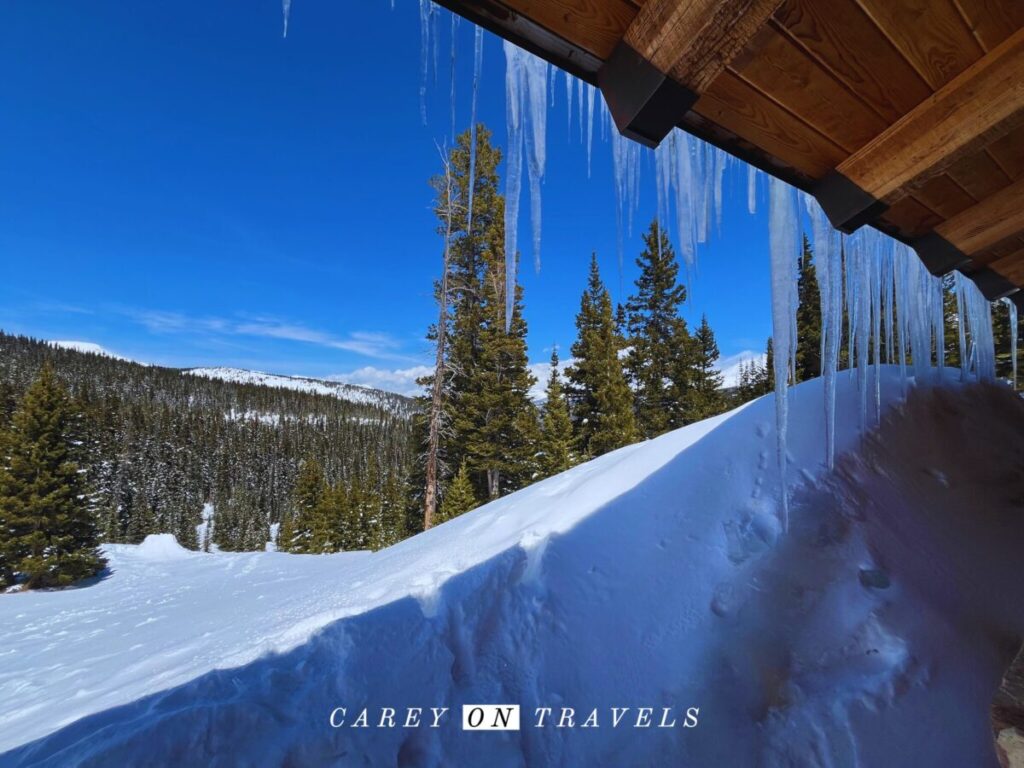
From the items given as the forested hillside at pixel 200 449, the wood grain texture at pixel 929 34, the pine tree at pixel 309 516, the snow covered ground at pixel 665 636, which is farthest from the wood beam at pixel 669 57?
the pine tree at pixel 309 516

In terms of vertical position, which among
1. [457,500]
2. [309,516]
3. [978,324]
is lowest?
[309,516]

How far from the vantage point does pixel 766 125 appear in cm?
174

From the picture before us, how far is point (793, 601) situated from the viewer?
9.16 feet

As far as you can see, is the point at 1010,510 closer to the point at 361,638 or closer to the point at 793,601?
the point at 793,601

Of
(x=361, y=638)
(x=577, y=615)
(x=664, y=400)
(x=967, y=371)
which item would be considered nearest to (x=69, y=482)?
(x=361, y=638)

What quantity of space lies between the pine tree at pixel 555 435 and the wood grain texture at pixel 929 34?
1557 centimetres

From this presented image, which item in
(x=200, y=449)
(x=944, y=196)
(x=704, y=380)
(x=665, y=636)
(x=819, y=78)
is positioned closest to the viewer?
(x=819, y=78)

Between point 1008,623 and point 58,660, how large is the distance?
863 centimetres

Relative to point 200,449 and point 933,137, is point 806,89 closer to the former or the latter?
point 933,137

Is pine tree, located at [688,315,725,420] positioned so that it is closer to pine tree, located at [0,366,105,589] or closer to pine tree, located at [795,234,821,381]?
pine tree, located at [795,234,821,381]

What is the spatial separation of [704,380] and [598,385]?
6.02 meters

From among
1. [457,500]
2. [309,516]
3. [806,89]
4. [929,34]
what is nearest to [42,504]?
[309,516]

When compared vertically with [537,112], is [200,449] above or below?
below

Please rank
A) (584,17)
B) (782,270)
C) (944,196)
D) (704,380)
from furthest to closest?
(704,380), (782,270), (944,196), (584,17)
